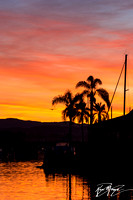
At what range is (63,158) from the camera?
92.3 m

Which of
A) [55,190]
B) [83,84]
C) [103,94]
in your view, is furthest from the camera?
[83,84]

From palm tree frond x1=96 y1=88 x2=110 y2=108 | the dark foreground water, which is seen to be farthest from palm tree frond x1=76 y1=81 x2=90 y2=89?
the dark foreground water

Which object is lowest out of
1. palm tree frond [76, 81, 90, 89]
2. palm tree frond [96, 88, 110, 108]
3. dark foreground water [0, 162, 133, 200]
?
dark foreground water [0, 162, 133, 200]

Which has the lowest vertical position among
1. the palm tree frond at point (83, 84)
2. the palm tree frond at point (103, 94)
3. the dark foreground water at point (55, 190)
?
the dark foreground water at point (55, 190)

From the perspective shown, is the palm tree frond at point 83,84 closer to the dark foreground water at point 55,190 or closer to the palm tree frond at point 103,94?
the palm tree frond at point 103,94

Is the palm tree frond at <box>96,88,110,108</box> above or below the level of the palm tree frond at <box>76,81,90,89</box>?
below

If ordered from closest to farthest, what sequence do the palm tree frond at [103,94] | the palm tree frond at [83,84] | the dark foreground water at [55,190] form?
the dark foreground water at [55,190] → the palm tree frond at [103,94] → the palm tree frond at [83,84]

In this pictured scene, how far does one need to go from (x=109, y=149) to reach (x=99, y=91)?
60.9 ft
